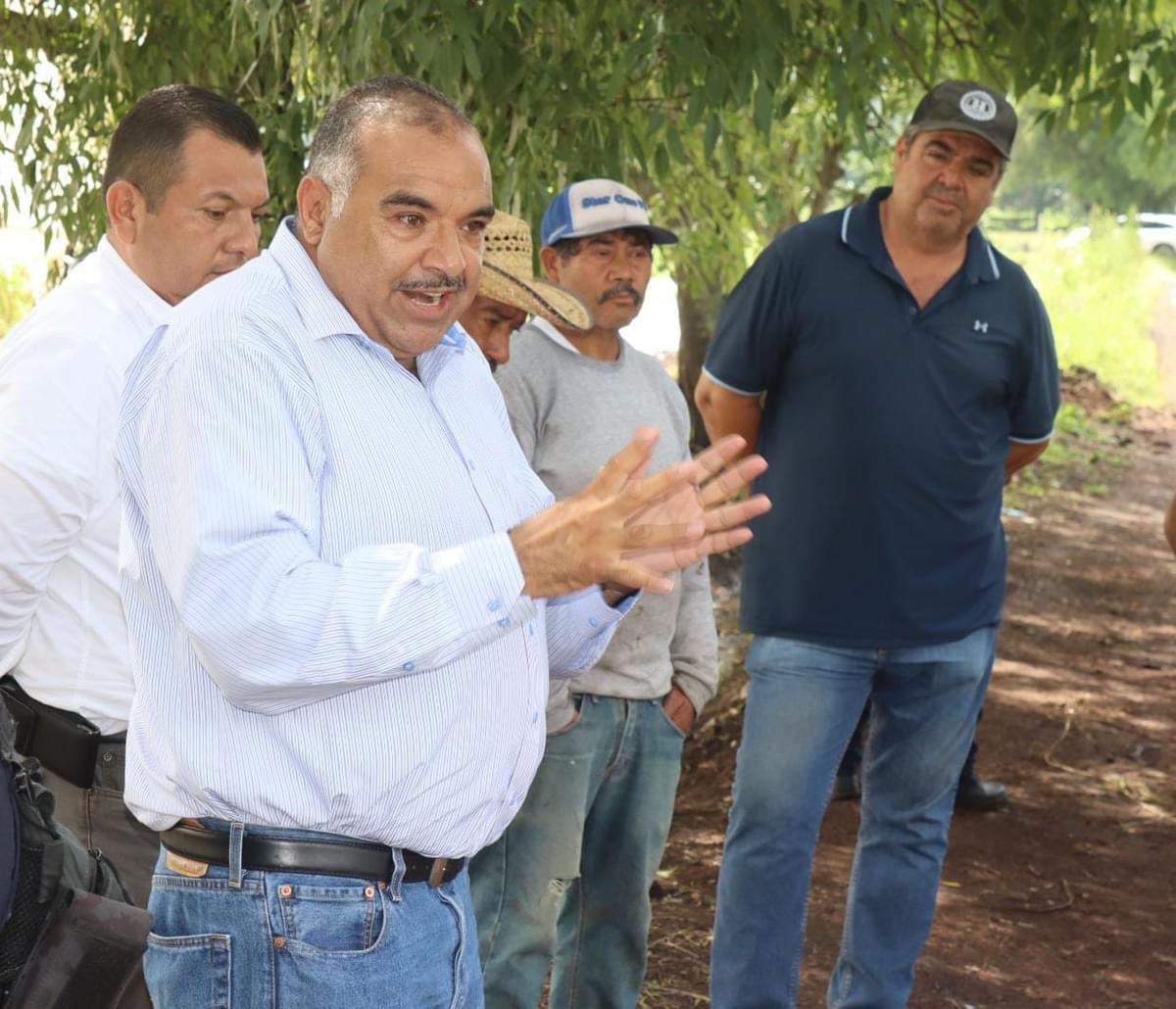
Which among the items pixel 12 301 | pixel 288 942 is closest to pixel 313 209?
pixel 288 942

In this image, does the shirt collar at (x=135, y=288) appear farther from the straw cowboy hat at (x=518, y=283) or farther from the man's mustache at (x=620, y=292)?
the man's mustache at (x=620, y=292)

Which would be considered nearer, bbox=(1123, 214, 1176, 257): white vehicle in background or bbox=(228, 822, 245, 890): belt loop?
bbox=(228, 822, 245, 890): belt loop

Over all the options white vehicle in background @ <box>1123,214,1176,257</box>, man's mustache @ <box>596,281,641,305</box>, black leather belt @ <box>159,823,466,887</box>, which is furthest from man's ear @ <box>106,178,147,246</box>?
white vehicle in background @ <box>1123,214,1176,257</box>

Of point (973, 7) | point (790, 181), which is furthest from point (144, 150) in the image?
point (790, 181)

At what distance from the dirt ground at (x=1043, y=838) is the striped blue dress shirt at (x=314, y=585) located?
2.70 m

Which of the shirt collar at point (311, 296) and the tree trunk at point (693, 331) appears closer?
the shirt collar at point (311, 296)

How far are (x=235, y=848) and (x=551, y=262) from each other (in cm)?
246

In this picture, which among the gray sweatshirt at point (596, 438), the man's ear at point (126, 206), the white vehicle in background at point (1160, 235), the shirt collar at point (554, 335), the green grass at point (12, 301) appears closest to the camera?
the man's ear at point (126, 206)

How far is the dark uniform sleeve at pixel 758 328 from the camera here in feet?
13.3

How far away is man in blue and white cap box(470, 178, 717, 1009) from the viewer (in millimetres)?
3668

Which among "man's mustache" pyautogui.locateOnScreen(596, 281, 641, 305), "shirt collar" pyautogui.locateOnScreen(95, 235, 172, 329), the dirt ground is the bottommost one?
the dirt ground

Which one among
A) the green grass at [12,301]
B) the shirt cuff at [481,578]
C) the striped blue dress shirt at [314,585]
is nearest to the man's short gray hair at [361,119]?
the striped blue dress shirt at [314,585]

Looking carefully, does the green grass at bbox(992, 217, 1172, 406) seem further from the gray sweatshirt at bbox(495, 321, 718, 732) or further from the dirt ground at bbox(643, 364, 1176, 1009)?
the gray sweatshirt at bbox(495, 321, 718, 732)

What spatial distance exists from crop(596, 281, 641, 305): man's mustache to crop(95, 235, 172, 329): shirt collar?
4.05ft
